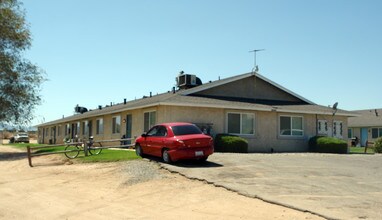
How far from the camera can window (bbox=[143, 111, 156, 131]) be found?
81.7 feet

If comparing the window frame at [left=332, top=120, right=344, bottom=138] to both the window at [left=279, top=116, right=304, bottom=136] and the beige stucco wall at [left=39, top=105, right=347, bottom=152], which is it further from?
the window at [left=279, top=116, right=304, bottom=136]

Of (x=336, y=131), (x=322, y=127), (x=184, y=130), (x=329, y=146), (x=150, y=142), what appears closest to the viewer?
(x=184, y=130)

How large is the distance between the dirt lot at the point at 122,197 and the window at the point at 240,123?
998 cm

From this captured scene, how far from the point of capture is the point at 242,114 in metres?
26.4

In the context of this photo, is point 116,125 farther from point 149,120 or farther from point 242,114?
point 242,114

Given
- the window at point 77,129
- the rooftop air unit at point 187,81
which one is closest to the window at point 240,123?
the rooftop air unit at point 187,81

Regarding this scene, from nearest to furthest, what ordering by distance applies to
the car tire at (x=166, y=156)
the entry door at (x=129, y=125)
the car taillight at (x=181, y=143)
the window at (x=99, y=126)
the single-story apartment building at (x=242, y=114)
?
the car taillight at (x=181, y=143) < the car tire at (x=166, y=156) < the single-story apartment building at (x=242, y=114) < the entry door at (x=129, y=125) < the window at (x=99, y=126)

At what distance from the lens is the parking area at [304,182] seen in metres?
9.81

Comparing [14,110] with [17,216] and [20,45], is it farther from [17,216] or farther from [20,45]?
[17,216]

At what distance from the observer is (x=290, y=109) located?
27547 millimetres

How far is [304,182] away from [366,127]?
3633 centimetres

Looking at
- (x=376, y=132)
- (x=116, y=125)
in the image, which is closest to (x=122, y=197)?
(x=116, y=125)

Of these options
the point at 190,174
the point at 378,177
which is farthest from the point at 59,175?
the point at 378,177

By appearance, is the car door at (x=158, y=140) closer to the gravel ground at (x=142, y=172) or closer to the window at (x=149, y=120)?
the gravel ground at (x=142, y=172)
